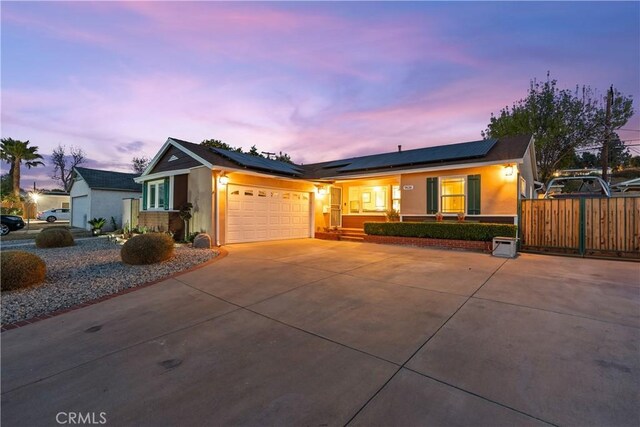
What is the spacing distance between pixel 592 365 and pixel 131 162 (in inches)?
2281

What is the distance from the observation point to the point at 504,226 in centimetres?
872

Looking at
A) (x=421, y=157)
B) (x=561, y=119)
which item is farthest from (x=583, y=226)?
(x=561, y=119)

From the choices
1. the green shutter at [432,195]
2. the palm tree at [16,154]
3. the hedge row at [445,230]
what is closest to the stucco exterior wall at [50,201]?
the palm tree at [16,154]

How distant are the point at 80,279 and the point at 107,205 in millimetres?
16315

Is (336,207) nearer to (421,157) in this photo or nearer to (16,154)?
(421,157)

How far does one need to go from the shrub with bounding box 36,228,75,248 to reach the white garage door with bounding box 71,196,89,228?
10.6 meters

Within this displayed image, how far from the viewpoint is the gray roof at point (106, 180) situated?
18.2 meters

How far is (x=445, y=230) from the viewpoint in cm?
972

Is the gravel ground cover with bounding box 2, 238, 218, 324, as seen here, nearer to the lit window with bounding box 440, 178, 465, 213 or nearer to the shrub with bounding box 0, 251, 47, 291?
the shrub with bounding box 0, 251, 47, 291

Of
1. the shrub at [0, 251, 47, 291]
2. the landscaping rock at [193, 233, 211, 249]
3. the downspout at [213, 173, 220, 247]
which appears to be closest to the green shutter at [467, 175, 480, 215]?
the downspout at [213, 173, 220, 247]

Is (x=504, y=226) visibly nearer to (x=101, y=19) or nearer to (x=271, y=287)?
(x=271, y=287)

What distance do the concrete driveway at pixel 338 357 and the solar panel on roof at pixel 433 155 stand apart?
660 cm

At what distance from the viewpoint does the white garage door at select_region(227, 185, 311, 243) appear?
35.0 ft

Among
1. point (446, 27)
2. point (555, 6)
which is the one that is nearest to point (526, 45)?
point (555, 6)
